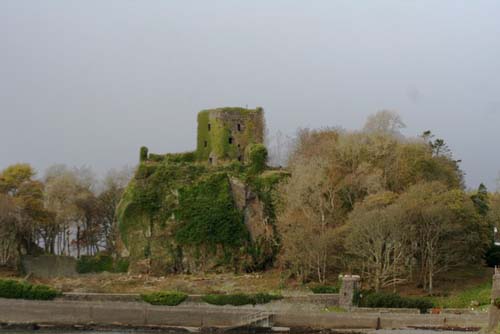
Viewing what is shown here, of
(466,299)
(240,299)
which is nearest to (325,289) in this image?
(240,299)

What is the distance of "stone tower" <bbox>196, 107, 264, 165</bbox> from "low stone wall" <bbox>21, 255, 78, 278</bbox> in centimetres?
1344

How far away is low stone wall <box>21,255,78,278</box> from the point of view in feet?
200

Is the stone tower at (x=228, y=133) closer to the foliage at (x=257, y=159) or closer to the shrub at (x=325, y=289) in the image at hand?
the foliage at (x=257, y=159)

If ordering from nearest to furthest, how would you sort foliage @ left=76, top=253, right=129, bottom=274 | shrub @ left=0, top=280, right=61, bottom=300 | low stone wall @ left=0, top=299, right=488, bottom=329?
low stone wall @ left=0, top=299, right=488, bottom=329 → shrub @ left=0, top=280, right=61, bottom=300 → foliage @ left=76, top=253, right=129, bottom=274

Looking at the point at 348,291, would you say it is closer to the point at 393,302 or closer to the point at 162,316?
the point at 393,302

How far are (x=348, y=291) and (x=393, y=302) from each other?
260 cm

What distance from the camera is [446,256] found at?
161 feet

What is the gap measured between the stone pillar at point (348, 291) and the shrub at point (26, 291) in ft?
54.0

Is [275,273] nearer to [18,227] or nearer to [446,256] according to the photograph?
[446,256]

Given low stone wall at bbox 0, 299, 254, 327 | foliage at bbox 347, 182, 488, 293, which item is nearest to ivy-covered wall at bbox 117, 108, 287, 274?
foliage at bbox 347, 182, 488, 293

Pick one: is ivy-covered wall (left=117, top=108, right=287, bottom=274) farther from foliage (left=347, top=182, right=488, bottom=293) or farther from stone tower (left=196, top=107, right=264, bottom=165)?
foliage (left=347, top=182, right=488, bottom=293)

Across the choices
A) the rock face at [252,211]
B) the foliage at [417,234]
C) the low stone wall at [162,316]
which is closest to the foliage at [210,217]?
the rock face at [252,211]

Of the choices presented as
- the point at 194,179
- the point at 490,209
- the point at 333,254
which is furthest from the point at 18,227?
the point at 490,209

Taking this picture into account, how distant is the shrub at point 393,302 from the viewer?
149 feet
